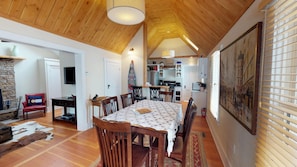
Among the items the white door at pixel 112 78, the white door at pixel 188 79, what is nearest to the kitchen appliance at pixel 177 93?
the white door at pixel 188 79

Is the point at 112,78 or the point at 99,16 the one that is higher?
the point at 99,16

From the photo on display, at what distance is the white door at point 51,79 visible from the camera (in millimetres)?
5344

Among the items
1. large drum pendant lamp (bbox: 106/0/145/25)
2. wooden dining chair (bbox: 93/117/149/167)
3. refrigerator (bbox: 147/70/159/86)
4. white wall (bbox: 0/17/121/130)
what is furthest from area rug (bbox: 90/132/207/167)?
refrigerator (bbox: 147/70/159/86)

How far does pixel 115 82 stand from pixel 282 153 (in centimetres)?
464

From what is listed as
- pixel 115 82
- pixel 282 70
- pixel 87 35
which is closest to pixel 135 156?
pixel 282 70

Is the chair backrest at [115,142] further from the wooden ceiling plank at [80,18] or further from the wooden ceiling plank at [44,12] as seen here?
the wooden ceiling plank at [80,18]

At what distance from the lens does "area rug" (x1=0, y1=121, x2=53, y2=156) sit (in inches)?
106

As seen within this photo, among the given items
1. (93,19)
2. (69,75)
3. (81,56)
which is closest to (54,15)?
(93,19)

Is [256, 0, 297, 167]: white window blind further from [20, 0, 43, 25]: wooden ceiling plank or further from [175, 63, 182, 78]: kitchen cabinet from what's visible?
[175, 63, 182, 78]: kitchen cabinet

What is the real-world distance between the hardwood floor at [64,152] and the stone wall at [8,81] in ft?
9.02

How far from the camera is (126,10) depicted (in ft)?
6.15

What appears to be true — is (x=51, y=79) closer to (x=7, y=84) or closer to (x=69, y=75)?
(x=7, y=84)

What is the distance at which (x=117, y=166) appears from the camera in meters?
1.33

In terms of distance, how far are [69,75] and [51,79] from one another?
1751 mm
